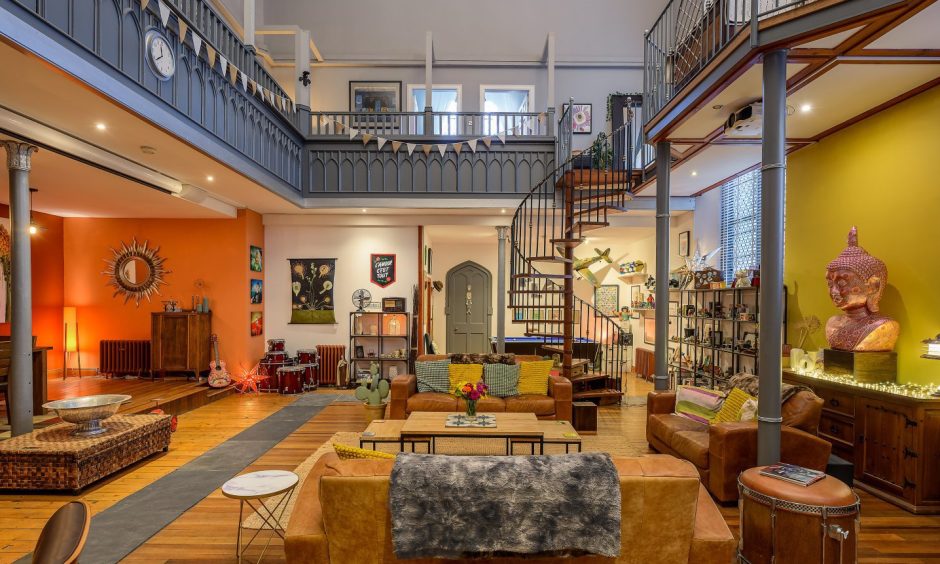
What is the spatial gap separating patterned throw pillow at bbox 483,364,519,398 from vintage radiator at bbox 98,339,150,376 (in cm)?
604

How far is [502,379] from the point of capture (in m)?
5.89

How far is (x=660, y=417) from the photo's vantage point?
4.88 meters

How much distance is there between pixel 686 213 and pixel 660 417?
479 centimetres

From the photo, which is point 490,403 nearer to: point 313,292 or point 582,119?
point 313,292

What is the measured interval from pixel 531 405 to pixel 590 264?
6.27 meters

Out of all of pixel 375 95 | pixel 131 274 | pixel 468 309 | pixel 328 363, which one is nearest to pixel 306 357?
pixel 328 363

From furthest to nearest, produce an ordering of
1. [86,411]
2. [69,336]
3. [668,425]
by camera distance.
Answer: [69,336] < [668,425] < [86,411]

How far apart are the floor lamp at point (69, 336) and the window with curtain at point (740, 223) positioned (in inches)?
424

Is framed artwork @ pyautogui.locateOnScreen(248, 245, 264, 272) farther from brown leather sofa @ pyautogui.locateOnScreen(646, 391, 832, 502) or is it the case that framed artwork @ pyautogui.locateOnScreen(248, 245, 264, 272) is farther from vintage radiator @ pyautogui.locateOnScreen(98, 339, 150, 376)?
brown leather sofa @ pyautogui.locateOnScreen(646, 391, 832, 502)

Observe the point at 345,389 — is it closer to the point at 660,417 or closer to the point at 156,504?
the point at 156,504

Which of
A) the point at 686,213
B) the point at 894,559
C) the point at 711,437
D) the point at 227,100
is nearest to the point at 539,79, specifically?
the point at 686,213

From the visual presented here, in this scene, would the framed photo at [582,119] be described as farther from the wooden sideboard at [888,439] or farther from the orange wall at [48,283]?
the orange wall at [48,283]

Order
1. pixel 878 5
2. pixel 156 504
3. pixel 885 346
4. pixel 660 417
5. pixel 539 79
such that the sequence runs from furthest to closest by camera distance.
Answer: pixel 539 79 < pixel 660 417 < pixel 885 346 < pixel 156 504 < pixel 878 5

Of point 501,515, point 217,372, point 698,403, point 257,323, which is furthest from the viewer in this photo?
point 257,323
